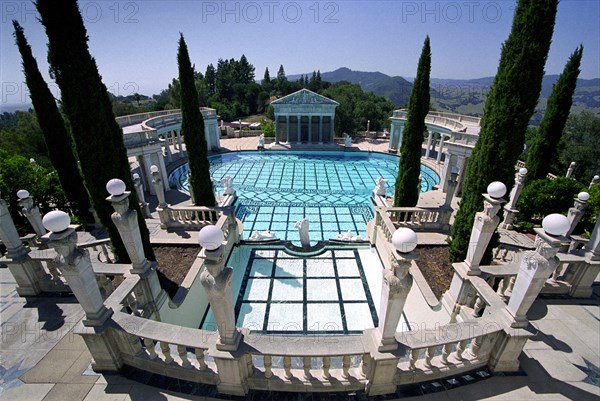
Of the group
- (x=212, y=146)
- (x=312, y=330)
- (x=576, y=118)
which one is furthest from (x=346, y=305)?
(x=576, y=118)

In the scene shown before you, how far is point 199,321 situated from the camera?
9.43 m

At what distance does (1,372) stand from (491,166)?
12991 mm

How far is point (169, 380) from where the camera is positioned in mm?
5625

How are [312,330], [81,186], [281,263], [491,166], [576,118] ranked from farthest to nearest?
[576,118] < [81,186] < [281,263] < [312,330] < [491,166]

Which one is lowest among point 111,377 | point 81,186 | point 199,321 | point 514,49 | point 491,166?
point 199,321

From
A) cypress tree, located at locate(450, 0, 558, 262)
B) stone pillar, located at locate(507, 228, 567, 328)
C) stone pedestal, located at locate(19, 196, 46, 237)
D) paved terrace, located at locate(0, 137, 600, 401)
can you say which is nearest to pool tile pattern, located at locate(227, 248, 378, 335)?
paved terrace, located at locate(0, 137, 600, 401)

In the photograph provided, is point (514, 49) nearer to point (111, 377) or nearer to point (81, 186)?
point (111, 377)

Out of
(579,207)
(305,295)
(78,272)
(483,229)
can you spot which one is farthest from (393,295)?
(579,207)

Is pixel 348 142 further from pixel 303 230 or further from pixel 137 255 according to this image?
pixel 137 255

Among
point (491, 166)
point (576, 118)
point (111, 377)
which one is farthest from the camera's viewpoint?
point (576, 118)

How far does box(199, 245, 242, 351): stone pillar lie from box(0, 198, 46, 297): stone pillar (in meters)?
6.66

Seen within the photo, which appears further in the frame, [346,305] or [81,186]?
[81,186]

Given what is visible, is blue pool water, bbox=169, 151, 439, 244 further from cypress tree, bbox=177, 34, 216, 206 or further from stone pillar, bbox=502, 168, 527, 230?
stone pillar, bbox=502, 168, 527, 230

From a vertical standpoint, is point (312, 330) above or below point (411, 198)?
below
